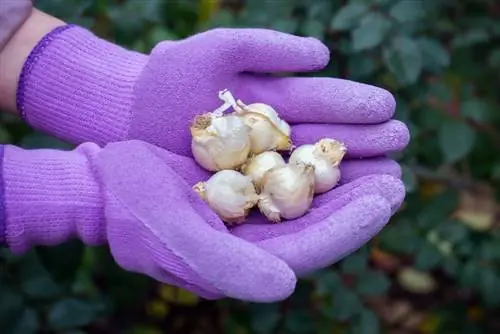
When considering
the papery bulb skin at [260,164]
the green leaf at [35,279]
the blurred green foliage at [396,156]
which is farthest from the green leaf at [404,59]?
the green leaf at [35,279]

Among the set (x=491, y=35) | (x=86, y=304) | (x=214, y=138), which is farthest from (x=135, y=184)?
(x=491, y=35)

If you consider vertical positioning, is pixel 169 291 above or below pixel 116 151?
below

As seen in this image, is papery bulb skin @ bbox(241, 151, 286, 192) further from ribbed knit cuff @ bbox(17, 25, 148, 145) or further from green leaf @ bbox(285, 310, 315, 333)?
green leaf @ bbox(285, 310, 315, 333)

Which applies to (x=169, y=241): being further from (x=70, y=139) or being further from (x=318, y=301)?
(x=318, y=301)

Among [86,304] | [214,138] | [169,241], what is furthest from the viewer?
[86,304]

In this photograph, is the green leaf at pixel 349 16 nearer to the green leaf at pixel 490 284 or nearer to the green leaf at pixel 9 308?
the green leaf at pixel 490 284
